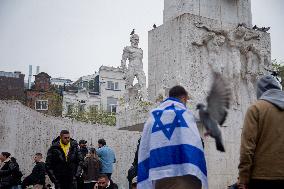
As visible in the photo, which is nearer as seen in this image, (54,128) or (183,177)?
(183,177)

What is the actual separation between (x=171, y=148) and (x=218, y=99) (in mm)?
1378

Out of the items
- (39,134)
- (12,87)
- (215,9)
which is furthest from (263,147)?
(12,87)

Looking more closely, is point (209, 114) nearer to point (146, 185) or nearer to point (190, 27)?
point (146, 185)

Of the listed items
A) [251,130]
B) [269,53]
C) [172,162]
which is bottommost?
[172,162]

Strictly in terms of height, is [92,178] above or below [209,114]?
below

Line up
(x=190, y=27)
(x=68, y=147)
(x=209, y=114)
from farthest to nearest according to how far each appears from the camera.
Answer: (x=190, y=27) → (x=68, y=147) → (x=209, y=114)

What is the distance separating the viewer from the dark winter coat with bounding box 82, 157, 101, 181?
1111cm

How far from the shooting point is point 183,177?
5.38 meters

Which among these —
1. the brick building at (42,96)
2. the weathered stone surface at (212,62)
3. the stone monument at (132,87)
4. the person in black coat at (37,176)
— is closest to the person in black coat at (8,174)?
the person in black coat at (37,176)

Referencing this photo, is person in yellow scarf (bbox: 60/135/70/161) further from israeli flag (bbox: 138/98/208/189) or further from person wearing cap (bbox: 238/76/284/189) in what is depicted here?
person wearing cap (bbox: 238/76/284/189)

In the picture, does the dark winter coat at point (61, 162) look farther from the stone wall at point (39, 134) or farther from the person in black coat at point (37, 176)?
the stone wall at point (39, 134)

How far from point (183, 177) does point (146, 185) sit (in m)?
0.49

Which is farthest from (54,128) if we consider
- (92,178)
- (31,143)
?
(92,178)

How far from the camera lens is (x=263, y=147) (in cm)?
477
